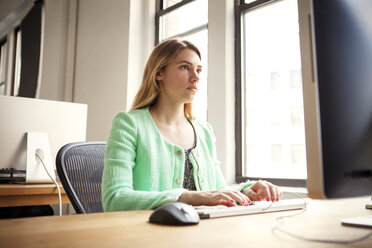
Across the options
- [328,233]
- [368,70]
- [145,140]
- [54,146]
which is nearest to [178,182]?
[145,140]

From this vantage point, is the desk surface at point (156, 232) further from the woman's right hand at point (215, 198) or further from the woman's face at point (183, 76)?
the woman's face at point (183, 76)

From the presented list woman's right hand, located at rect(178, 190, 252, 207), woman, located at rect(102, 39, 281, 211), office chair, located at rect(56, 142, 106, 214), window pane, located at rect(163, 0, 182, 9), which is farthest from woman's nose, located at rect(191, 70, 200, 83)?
window pane, located at rect(163, 0, 182, 9)

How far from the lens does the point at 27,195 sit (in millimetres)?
1729

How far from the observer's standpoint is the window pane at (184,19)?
10.3 ft

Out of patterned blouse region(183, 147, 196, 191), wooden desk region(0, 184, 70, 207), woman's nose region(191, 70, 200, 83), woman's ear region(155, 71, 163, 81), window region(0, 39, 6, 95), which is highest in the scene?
window region(0, 39, 6, 95)

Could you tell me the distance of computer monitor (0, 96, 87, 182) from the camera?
1879mm

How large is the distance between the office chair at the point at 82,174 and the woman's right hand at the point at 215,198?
481 mm

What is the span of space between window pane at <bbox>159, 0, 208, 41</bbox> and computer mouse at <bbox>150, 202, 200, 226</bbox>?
260 cm

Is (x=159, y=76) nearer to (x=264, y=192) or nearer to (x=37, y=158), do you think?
(x=264, y=192)

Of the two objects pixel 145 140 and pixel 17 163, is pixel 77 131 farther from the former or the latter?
pixel 145 140

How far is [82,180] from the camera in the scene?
4.26 feet

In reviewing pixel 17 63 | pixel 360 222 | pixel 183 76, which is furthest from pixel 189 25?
pixel 17 63

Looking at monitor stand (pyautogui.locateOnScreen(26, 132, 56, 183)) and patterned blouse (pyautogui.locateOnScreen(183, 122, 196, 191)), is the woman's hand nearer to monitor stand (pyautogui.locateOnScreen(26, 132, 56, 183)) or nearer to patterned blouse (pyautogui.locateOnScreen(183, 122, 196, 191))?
patterned blouse (pyautogui.locateOnScreen(183, 122, 196, 191))

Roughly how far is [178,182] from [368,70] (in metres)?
0.79
